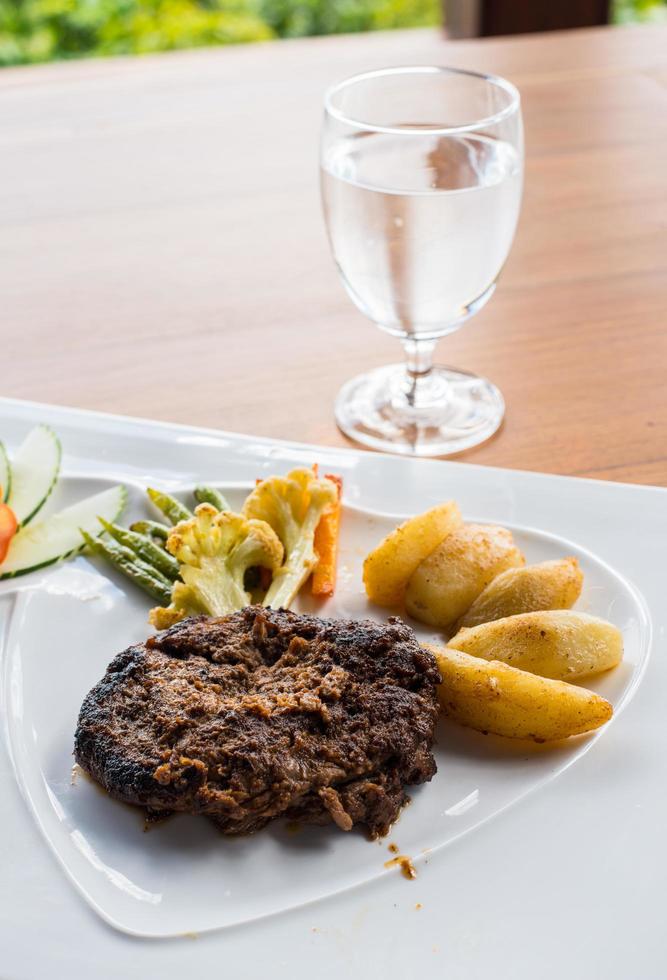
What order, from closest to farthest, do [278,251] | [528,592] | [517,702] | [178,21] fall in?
[517,702] → [528,592] → [278,251] → [178,21]

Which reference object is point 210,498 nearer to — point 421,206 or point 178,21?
point 421,206

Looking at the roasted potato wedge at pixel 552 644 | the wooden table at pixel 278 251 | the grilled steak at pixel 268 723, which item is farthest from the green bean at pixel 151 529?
the roasted potato wedge at pixel 552 644

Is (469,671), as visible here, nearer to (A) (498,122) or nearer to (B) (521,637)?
(B) (521,637)

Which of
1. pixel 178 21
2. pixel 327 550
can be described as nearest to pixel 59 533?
pixel 327 550

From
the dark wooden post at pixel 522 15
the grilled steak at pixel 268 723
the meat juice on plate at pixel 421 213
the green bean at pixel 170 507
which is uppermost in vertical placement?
the meat juice on plate at pixel 421 213

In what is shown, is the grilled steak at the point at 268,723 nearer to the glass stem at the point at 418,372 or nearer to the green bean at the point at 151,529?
the green bean at the point at 151,529

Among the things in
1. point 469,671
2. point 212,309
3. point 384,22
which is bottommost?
point 384,22

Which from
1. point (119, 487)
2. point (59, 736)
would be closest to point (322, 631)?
point (59, 736)
